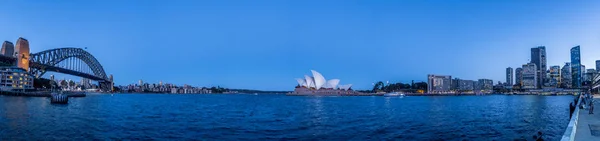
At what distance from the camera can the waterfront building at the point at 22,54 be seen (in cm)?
8281

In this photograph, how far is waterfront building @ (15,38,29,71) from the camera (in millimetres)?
82812

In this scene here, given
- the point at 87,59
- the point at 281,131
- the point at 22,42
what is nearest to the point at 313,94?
the point at 87,59

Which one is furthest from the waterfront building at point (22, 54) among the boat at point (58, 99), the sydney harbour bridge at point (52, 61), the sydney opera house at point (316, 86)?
the sydney opera house at point (316, 86)

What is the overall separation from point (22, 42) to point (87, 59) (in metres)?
28.6

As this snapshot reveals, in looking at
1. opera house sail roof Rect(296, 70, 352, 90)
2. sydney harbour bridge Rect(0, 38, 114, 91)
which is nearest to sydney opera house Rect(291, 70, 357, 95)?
opera house sail roof Rect(296, 70, 352, 90)

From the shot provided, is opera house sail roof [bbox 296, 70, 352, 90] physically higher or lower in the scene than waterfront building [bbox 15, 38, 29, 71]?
lower

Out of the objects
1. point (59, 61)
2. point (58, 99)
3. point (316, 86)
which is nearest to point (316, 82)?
point (316, 86)

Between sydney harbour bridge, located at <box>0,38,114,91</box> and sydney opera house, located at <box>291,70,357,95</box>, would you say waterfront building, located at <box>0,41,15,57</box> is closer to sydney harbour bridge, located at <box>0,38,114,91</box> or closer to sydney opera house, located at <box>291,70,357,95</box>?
sydney harbour bridge, located at <box>0,38,114,91</box>

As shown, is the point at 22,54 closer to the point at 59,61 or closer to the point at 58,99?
the point at 59,61

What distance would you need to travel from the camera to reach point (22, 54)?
8412cm

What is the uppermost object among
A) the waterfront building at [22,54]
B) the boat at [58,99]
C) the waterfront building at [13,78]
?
the waterfront building at [22,54]

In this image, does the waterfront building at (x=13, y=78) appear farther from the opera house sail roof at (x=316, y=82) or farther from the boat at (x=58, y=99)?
the opera house sail roof at (x=316, y=82)

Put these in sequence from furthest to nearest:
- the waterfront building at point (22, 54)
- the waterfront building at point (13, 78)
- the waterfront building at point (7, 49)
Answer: the waterfront building at point (7, 49) → the waterfront building at point (22, 54) → the waterfront building at point (13, 78)

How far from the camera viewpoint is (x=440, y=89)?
199 metres
